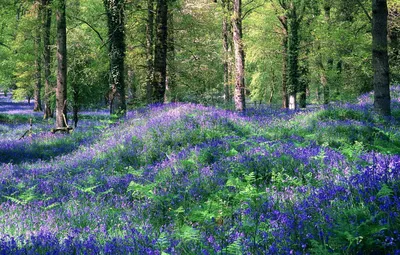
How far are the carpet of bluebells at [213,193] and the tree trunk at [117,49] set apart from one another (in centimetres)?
377

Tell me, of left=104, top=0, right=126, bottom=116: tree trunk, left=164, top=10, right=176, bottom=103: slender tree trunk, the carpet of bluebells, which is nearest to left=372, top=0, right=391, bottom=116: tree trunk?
the carpet of bluebells

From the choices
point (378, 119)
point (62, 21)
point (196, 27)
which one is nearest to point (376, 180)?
point (378, 119)

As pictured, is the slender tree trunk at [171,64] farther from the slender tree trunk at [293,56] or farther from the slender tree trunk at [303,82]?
the slender tree trunk at [303,82]

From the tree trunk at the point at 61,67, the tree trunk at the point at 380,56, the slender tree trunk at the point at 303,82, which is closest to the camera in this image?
the tree trunk at the point at 380,56

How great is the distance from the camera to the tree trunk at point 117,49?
502 inches

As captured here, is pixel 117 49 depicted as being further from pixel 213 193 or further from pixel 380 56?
pixel 213 193

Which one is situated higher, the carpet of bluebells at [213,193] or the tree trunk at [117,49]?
the tree trunk at [117,49]

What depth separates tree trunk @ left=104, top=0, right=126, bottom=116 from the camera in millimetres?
12742

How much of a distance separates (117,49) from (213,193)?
943 cm

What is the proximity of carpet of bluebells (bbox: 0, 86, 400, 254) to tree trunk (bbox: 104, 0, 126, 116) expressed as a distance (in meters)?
3.77

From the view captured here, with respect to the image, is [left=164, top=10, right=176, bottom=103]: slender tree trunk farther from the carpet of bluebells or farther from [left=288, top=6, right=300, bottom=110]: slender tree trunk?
the carpet of bluebells

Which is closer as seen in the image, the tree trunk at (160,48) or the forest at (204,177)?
the forest at (204,177)

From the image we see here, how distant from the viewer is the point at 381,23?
955 centimetres

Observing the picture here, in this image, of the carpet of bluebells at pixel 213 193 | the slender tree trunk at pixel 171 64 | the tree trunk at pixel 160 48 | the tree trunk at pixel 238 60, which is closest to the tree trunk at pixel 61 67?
the carpet of bluebells at pixel 213 193
